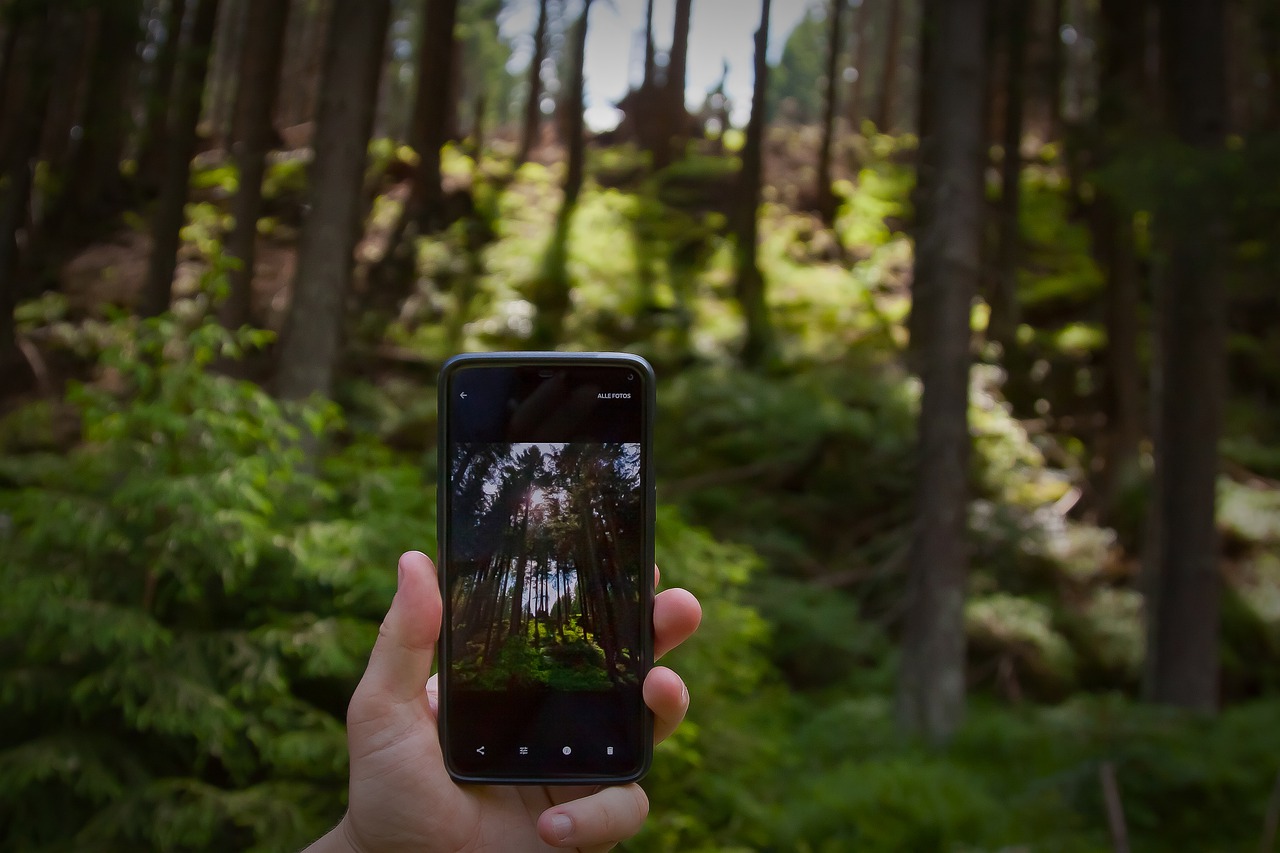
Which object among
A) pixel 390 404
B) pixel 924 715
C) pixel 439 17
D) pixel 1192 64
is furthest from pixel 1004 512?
pixel 439 17

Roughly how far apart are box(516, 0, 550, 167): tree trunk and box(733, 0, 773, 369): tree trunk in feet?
Result: 19.5

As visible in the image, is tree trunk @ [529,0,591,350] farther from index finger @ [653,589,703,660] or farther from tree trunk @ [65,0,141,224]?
index finger @ [653,589,703,660]

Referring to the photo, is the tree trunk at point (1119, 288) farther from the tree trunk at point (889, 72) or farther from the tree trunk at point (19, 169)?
the tree trunk at point (19, 169)

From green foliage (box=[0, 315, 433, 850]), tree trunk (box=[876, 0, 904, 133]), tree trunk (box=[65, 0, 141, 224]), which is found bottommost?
green foliage (box=[0, 315, 433, 850])

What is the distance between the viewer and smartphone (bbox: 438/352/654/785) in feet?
5.91

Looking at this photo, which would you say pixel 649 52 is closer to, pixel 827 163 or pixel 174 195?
pixel 827 163

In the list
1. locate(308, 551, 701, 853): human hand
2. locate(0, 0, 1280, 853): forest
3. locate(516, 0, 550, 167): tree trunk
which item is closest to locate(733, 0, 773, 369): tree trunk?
locate(0, 0, 1280, 853): forest

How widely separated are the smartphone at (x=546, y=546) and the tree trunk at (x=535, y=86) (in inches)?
791

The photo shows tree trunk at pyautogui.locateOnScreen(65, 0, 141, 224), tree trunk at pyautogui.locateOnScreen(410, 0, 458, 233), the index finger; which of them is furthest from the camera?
tree trunk at pyautogui.locateOnScreen(410, 0, 458, 233)

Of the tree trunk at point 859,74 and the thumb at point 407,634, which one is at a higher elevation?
the tree trunk at point 859,74

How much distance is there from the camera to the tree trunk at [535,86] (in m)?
21.6

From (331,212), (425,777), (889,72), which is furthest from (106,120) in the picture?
(889,72)

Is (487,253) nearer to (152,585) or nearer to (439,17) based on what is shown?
(439,17)

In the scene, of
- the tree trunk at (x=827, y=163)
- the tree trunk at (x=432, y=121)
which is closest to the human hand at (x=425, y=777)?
the tree trunk at (x=432, y=121)
